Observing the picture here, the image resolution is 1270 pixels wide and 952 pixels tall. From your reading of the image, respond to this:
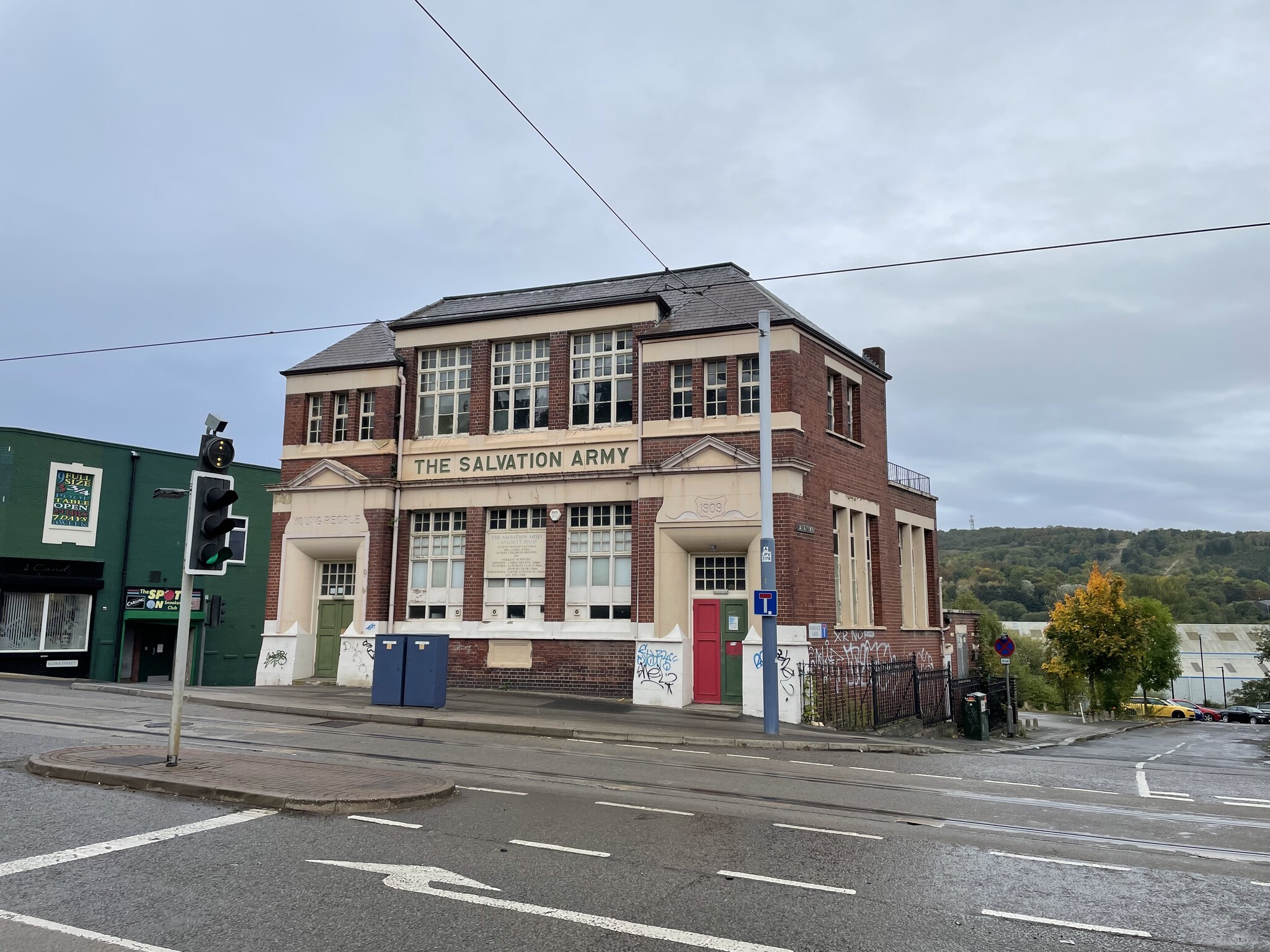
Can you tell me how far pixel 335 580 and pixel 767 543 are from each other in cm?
1382

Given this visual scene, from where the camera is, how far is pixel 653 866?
677 centimetres

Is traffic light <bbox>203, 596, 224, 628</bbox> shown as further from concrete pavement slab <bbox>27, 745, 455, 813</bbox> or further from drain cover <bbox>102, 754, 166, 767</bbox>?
drain cover <bbox>102, 754, 166, 767</bbox>

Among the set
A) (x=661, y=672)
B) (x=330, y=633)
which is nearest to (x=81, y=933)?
(x=661, y=672)

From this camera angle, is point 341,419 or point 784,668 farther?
point 341,419

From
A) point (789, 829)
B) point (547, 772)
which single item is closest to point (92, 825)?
point (547, 772)

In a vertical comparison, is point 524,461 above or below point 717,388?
below

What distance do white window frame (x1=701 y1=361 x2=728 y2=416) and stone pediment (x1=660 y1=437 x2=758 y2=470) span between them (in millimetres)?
917

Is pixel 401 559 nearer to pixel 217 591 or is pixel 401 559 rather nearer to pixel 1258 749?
pixel 217 591

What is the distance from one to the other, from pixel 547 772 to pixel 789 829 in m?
3.94

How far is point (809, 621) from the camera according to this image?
19.8 meters

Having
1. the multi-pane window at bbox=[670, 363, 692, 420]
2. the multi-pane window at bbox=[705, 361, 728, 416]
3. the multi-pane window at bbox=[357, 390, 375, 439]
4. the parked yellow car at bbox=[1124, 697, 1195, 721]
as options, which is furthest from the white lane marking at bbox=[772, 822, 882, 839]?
the parked yellow car at bbox=[1124, 697, 1195, 721]

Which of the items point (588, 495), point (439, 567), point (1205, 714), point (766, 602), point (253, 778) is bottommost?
point (1205, 714)

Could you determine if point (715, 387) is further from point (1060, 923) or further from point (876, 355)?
point (1060, 923)

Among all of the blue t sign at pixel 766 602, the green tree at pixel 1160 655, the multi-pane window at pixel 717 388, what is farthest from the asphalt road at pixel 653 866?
the green tree at pixel 1160 655
